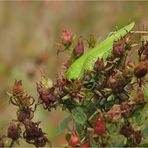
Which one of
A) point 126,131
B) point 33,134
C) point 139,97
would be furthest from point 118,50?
point 33,134

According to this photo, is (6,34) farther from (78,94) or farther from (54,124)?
(78,94)

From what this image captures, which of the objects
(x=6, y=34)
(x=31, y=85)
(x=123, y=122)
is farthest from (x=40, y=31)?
(x=123, y=122)

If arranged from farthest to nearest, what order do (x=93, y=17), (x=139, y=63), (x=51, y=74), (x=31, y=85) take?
1. (x=93, y=17)
2. (x=51, y=74)
3. (x=31, y=85)
4. (x=139, y=63)

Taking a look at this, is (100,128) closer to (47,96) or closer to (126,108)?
(126,108)

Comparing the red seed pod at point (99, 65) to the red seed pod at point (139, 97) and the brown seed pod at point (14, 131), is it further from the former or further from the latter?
the brown seed pod at point (14, 131)

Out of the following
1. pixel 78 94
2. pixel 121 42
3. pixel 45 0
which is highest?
pixel 45 0

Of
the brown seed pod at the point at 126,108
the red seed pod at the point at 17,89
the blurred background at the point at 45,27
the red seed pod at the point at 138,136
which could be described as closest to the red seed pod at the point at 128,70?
the brown seed pod at the point at 126,108

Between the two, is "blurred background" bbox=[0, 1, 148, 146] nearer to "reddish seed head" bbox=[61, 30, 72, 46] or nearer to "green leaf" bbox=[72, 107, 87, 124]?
"reddish seed head" bbox=[61, 30, 72, 46]
